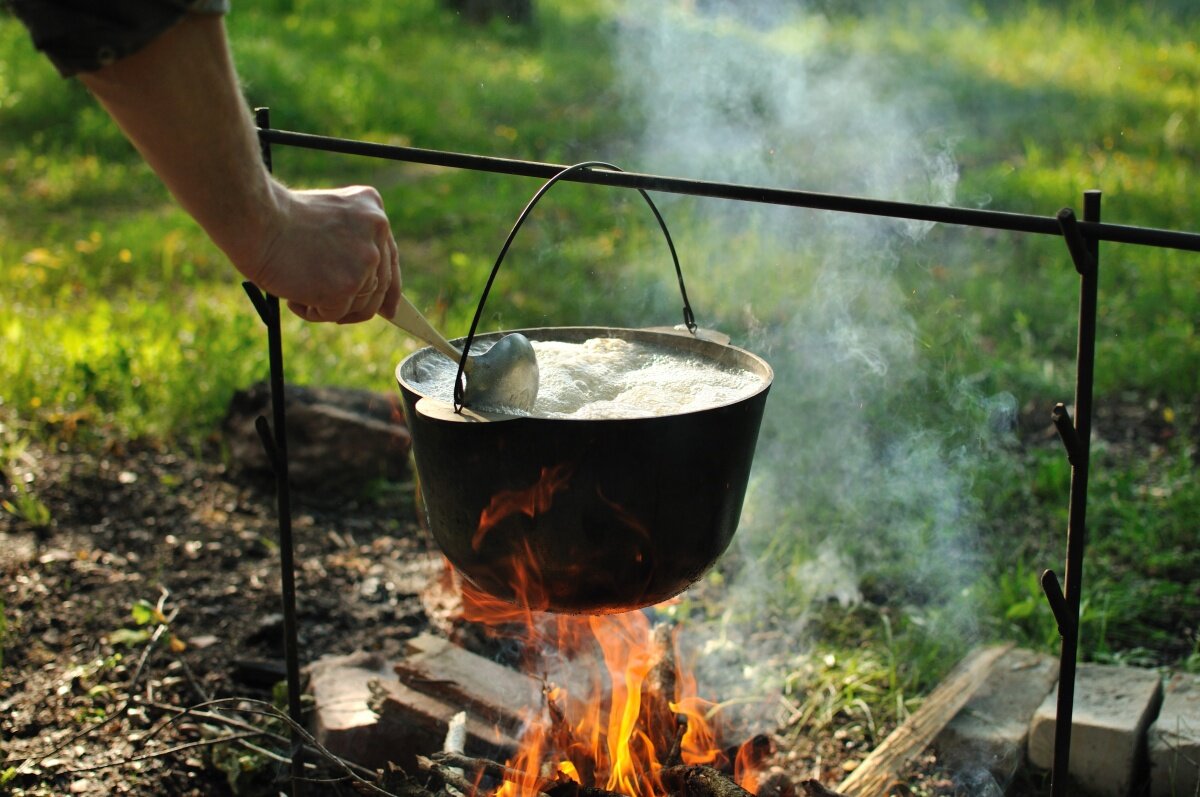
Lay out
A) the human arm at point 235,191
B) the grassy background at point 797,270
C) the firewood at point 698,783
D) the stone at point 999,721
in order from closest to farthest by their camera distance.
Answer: the human arm at point 235,191
the firewood at point 698,783
the stone at point 999,721
the grassy background at point 797,270

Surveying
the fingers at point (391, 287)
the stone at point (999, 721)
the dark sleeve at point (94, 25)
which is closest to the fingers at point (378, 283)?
the fingers at point (391, 287)

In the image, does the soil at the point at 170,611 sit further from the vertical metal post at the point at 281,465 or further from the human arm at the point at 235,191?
the human arm at the point at 235,191

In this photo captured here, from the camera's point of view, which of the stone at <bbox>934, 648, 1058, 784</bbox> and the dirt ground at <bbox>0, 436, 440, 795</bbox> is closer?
the stone at <bbox>934, 648, 1058, 784</bbox>

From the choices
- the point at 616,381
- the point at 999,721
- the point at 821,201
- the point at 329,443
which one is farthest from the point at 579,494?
the point at 329,443

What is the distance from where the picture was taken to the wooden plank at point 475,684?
9.81 ft

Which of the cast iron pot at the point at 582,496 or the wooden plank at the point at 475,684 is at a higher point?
the cast iron pot at the point at 582,496

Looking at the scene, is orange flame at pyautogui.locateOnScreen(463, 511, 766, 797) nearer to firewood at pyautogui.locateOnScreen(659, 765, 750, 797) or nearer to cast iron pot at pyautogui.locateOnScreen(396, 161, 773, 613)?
firewood at pyautogui.locateOnScreen(659, 765, 750, 797)

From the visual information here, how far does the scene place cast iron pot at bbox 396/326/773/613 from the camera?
1.94m

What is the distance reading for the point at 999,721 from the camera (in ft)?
9.98

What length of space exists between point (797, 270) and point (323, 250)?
15.3ft

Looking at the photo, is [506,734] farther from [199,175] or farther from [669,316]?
[669,316]

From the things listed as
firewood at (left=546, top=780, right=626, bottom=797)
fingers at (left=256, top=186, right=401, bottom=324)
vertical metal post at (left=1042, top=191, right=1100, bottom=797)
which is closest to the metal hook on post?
vertical metal post at (left=1042, top=191, right=1100, bottom=797)

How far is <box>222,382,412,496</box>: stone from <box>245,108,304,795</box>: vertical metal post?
1.94m

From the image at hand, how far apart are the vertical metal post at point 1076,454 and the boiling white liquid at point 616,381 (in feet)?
1.90
